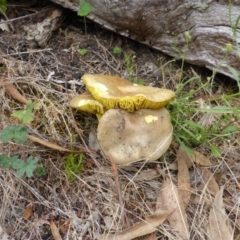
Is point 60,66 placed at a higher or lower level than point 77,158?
higher

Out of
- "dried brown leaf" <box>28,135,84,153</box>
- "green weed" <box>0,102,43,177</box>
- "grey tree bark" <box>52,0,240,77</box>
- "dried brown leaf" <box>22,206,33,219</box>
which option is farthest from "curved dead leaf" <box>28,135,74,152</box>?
"grey tree bark" <box>52,0,240,77</box>

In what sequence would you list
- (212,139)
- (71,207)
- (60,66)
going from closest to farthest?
1. (71,207)
2. (212,139)
3. (60,66)

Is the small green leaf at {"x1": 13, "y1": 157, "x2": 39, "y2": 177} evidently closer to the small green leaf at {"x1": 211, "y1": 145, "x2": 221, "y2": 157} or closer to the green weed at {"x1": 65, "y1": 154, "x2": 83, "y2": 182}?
the green weed at {"x1": 65, "y1": 154, "x2": 83, "y2": 182}

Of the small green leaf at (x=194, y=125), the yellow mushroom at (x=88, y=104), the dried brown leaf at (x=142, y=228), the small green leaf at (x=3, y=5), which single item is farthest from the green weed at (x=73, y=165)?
the small green leaf at (x=3, y=5)

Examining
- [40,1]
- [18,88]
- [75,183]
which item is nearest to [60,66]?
[18,88]

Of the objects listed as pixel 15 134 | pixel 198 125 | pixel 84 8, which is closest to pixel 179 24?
pixel 84 8

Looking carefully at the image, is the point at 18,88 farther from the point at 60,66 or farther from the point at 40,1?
the point at 40,1

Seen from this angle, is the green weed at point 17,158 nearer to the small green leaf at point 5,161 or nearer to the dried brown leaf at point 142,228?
the small green leaf at point 5,161

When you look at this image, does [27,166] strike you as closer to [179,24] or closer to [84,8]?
[84,8]
